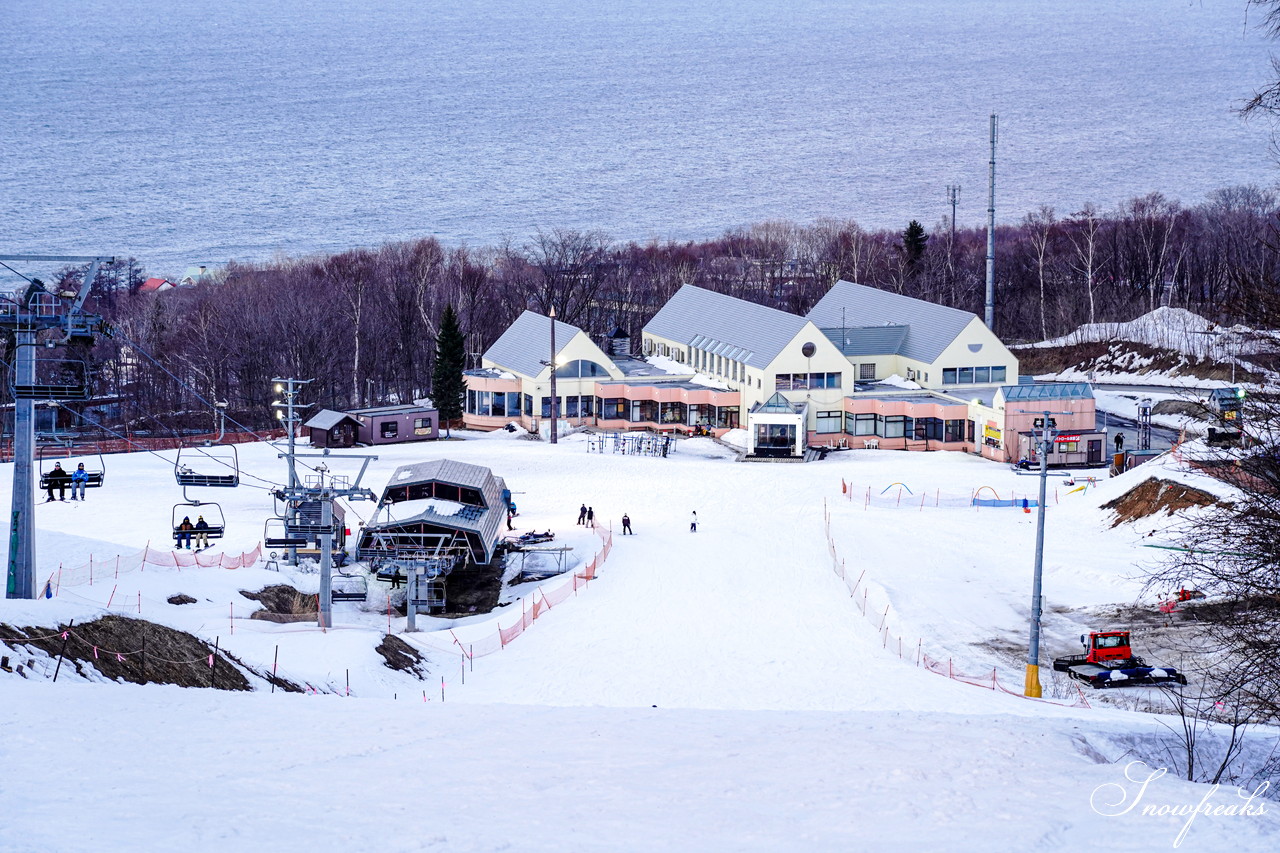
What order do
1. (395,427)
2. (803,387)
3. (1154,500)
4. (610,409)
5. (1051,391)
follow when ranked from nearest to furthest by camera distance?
(1154,500) < (1051,391) < (395,427) < (803,387) < (610,409)

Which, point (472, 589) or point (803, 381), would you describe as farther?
point (803, 381)

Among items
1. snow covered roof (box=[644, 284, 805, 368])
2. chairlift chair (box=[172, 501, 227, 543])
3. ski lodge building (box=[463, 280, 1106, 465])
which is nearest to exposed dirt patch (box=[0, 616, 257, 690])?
chairlift chair (box=[172, 501, 227, 543])

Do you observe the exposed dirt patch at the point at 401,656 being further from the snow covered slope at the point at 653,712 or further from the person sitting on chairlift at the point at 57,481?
the person sitting on chairlift at the point at 57,481

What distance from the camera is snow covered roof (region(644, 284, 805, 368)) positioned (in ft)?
199

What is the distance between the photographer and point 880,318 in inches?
2687

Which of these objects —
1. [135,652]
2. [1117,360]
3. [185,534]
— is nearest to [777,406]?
[185,534]

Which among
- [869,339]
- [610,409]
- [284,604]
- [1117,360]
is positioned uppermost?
[869,339]

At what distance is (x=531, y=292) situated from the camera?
9338cm

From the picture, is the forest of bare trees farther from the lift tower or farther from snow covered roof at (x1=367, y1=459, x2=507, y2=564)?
the lift tower

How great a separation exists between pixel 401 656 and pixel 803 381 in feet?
112

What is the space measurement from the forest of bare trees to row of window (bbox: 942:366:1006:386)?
1336 cm

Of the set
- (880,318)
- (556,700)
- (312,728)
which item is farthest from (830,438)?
(312,728)

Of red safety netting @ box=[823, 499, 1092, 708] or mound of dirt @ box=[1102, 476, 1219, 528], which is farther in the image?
mound of dirt @ box=[1102, 476, 1219, 528]

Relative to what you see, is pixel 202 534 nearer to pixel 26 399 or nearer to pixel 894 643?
pixel 26 399
